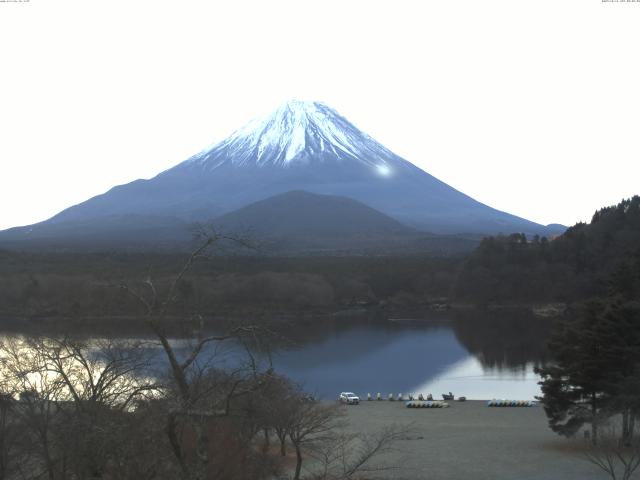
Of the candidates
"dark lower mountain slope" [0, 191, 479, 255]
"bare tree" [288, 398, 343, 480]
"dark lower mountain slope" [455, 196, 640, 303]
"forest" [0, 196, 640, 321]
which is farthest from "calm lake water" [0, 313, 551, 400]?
"dark lower mountain slope" [0, 191, 479, 255]

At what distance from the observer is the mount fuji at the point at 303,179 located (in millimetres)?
107688

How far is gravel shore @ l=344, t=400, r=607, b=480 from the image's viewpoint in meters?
10.9

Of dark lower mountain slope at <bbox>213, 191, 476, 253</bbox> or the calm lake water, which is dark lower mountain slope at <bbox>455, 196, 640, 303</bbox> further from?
dark lower mountain slope at <bbox>213, 191, 476, 253</bbox>

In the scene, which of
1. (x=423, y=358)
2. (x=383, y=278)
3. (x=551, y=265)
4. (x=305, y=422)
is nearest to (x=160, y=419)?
(x=305, y=422)

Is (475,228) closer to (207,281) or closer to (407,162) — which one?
(407,162)

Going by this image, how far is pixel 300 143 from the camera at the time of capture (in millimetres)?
117062

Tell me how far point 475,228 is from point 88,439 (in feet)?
332

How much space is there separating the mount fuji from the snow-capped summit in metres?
0.13

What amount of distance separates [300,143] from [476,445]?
105754 millimetres

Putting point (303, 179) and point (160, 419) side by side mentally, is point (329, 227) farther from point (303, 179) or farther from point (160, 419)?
point (160, 419)

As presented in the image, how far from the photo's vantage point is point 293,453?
12320mm

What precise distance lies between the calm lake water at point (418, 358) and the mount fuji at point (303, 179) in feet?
222

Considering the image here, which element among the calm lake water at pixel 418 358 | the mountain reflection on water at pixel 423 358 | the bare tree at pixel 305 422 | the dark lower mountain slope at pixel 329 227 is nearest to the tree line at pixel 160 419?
the bare tree at pixel 305 422

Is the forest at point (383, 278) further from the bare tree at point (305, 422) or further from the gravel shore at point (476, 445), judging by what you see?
the bare tree at point (305, 422)
